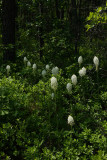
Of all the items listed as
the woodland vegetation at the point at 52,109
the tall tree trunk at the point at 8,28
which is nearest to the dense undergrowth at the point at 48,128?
the woodland vegetation at the point at 52,109

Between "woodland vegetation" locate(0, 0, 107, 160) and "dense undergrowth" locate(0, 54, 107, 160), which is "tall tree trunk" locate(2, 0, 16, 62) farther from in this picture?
"dense undergrowth" locate(0, 54, 107, 160)

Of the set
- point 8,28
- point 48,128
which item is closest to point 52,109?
point 48,128

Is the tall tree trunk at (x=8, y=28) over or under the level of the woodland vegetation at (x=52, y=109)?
over

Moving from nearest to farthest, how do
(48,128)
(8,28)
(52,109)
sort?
(48,128) → (52,109) → (8,28)

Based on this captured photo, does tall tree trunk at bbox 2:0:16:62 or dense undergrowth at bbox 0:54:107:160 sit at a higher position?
tall tree trunk at bbox 2:0:16:62

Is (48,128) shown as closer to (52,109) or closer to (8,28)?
(52,109)

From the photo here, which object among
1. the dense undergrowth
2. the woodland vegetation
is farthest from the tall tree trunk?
the dense undergrowth

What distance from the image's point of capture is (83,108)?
10.1 ft

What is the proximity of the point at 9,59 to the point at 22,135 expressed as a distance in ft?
11.3

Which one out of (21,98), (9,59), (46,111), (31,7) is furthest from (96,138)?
(31,7)

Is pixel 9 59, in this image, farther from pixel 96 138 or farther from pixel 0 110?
pixel 96 138

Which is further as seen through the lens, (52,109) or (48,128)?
(52,109)

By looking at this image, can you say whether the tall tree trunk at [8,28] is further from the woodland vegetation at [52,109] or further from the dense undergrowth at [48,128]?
the dense undergrowth at [48,128]

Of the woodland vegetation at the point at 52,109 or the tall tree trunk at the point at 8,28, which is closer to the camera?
the woodland vegetation at the point at 52,109
